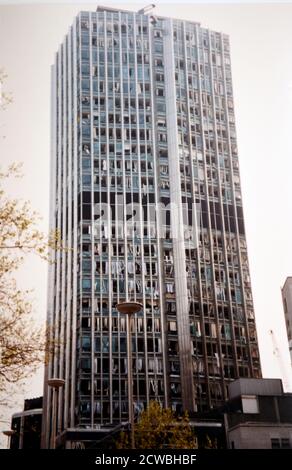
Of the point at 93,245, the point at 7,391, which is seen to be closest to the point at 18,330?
the point at 7,391

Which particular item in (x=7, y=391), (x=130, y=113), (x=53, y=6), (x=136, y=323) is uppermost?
(x=130, y=113)

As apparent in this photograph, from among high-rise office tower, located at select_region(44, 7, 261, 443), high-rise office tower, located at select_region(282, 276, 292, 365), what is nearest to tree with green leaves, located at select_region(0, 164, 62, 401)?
high-rise office tower, located at select_region(282, 276, 292, 365)

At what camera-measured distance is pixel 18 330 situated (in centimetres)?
873

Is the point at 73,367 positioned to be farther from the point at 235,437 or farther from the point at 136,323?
the point at 235,437

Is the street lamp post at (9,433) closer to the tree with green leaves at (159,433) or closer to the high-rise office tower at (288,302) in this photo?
the tree with green leaves at (159,433)

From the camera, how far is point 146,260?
24219 mm

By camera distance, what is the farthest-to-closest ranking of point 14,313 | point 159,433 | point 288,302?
1. point 159,433
2. point 288,302
3. point 14,313

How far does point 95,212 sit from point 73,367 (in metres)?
9.83

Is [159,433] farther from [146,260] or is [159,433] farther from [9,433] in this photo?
[146,260]

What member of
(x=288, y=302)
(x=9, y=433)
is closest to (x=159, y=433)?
(x=288, y=302)

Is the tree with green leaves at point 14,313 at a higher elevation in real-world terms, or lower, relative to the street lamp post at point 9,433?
higher

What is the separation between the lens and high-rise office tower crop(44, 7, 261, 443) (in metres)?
24.8

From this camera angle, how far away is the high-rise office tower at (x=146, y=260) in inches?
977

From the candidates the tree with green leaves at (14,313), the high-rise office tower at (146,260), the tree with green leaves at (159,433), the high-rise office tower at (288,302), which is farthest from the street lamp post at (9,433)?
the high-rise office tower at (146,260)
